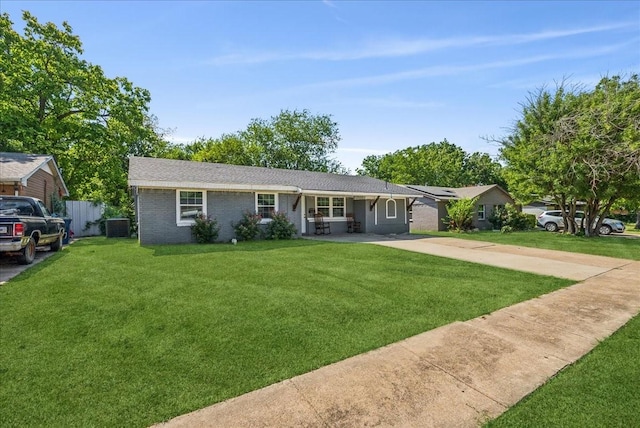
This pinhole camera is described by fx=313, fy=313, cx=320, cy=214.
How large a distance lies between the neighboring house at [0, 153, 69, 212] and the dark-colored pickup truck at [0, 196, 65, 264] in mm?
2919

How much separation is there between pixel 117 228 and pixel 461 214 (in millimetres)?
20110

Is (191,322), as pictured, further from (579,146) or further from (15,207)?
(579,146)

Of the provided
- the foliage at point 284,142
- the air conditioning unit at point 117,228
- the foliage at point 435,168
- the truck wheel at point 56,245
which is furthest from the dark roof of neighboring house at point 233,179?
the foliage at point 435,168

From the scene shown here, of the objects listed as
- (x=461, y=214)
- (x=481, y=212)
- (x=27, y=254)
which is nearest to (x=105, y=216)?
(x=27, y=254)

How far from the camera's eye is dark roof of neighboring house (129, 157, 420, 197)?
38.0 feet

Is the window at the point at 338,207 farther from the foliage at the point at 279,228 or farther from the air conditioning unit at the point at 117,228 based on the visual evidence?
the air conditioning unit at the point at 117,228

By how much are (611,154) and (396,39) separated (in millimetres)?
10375

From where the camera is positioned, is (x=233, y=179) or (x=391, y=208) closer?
(x=233, y=179)

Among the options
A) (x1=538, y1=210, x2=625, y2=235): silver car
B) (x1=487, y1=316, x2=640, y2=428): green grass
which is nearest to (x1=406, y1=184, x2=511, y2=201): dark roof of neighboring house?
(x1=538, y1=210, x2=625, y2=235): silver car

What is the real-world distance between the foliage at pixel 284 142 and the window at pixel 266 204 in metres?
22.1

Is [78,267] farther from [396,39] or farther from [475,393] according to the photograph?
[396,39]

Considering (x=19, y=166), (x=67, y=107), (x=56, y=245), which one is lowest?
(x=56, y=245)

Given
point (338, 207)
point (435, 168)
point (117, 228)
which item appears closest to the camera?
point (117, 228)

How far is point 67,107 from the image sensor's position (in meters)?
19.7
